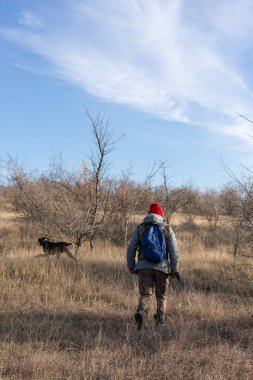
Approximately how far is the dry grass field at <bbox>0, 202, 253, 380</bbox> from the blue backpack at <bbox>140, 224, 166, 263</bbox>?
895 mm

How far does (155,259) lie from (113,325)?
41.3 inches

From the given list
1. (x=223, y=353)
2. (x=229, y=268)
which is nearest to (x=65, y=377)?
(x=223, y=353)

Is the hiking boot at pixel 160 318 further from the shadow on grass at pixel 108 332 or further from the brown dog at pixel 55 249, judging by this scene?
the brown dog at pixel 55 249

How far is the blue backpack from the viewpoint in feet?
20.3

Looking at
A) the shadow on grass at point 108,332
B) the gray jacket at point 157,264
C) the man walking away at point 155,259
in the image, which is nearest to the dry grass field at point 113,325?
the shadow on grass at point 108,332

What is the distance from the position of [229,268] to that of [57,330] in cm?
581

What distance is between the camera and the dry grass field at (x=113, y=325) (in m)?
4.42

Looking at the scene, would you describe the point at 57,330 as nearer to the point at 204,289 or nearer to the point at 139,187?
the point at 204,289

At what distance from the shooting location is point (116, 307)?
23.5ft

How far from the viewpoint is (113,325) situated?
20.3ft

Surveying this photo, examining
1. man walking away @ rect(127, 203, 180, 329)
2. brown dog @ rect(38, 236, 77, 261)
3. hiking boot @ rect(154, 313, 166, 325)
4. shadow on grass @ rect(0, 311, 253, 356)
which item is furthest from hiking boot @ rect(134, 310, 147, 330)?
brown dog @ rect(38, 236, 77, 261)

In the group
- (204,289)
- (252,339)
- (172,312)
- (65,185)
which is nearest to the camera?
(252,339)

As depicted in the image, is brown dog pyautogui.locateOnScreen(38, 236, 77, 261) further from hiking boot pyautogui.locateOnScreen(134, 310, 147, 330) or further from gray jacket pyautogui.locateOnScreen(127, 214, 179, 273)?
hiking boot pyautogui.locateOnScreen(134, 310, 147, 330)

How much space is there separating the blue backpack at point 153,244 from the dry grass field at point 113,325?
895mm
